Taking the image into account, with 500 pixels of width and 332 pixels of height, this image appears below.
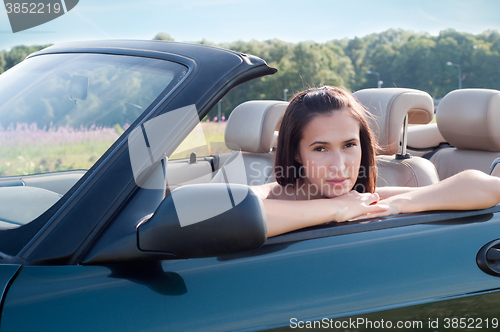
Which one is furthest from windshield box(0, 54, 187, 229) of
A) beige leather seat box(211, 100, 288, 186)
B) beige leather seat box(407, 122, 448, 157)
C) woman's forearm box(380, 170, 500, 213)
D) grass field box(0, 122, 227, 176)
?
beige leather seat box(407, 122, 448, 157)

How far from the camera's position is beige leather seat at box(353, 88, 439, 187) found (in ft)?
8.22

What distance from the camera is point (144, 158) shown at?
44.9 inches

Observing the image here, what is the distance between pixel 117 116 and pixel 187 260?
0.46 meters

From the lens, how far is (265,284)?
1120 millimetres

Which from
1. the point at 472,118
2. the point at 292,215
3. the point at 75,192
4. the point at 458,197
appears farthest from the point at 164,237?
the point at 472,118

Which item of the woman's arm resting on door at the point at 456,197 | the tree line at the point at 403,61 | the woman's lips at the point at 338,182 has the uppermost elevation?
the woman's arm resting on door at the point at 456,197

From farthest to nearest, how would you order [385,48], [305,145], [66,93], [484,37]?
[385,48]
[484,37]
[305,145]
[66,93]

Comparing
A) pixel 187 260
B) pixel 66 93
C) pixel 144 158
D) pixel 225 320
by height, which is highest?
pixel 66 93

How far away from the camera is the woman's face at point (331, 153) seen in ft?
5.46

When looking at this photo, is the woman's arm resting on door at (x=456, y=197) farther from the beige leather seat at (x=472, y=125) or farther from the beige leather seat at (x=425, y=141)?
the beige leather seat at (x=425, y=141)

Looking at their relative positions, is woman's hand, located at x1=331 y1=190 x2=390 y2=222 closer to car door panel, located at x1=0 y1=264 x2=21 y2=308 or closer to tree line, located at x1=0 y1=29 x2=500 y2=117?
car door panel, located at x1=0 y1=264 x2=21 y2=308

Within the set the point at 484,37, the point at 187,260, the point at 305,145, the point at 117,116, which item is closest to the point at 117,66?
the point at 117,116

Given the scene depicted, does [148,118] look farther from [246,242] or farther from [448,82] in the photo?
[448,82]

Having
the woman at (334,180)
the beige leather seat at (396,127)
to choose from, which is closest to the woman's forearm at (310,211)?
the woman at (334,180)
